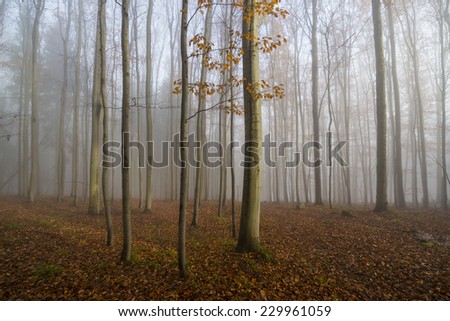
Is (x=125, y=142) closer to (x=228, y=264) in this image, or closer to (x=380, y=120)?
(x=228, y=264)

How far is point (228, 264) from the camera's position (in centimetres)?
480

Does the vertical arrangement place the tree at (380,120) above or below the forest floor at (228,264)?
above

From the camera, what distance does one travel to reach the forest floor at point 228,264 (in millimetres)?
3873

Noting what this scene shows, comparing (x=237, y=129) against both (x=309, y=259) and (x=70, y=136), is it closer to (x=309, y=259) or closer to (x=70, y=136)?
(x=70, y=136)

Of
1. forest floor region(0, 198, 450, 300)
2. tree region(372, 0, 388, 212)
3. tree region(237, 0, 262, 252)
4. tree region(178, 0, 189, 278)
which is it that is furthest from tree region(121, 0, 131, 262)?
tree region(372, 0, 388, 212)

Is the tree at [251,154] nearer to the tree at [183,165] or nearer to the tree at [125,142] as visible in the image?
the tree at [183,165]

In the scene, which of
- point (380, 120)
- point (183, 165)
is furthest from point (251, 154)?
point (380, 120)

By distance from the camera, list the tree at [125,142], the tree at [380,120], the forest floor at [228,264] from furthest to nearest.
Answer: the tree at [380,120] < the tree at [125,142] < the forest floor at [228,264]

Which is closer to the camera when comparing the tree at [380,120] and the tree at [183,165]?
the tree at [183,165]

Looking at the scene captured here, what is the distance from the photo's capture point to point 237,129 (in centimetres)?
3212

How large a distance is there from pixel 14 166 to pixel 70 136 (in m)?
7.04

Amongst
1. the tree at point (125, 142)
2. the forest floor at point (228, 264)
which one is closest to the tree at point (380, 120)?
the forest floor at point (228, 264)

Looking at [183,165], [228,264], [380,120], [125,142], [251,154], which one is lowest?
[228,264]

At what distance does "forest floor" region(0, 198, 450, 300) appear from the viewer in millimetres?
3873
